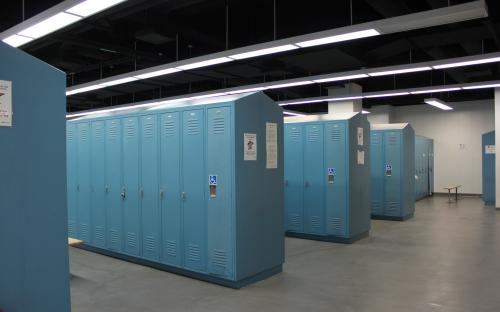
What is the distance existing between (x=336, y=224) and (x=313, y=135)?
5.50 feet

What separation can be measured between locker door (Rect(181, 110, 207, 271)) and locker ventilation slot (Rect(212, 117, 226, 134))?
186 mm

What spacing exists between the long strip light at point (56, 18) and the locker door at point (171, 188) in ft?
5.76

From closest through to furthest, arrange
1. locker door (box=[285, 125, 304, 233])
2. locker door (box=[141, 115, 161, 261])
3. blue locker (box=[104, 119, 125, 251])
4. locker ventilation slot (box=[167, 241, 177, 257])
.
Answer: locker ventilation slot (box=[167, 241, 177, 257])
locker door (box=[141, 115, 161, 261])
blue locker (box=[104, 119, 125, 251])
locker door (box=[285, 125, 304, 233])

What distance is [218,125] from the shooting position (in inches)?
191

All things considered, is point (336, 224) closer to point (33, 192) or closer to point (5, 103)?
point (33, 192)

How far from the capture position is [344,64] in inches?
374

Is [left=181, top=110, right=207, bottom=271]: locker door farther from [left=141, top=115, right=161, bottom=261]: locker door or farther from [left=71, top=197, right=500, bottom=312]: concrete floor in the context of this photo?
[left=141, top=115, right=161, bottom=261]: locker door

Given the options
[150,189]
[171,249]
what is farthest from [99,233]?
[171,249]

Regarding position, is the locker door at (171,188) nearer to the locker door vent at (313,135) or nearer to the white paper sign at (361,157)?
the locker door vent at (313,135)

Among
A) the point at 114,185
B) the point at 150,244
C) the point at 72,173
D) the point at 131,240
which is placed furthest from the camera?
the point at 72,173

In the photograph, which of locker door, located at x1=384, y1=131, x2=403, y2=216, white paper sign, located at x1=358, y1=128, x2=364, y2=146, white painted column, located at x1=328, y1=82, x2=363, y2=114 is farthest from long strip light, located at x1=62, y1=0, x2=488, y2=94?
white painted column, located at x1=328, y1=82, x2=363, y2=114

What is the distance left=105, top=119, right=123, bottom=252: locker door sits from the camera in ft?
20.2

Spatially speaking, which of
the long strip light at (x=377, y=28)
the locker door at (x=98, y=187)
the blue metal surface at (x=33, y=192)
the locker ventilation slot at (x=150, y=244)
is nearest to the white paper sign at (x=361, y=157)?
the long strip light at (x=377, y=28)

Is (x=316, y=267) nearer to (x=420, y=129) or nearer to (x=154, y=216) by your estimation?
(x=154, y=216)
